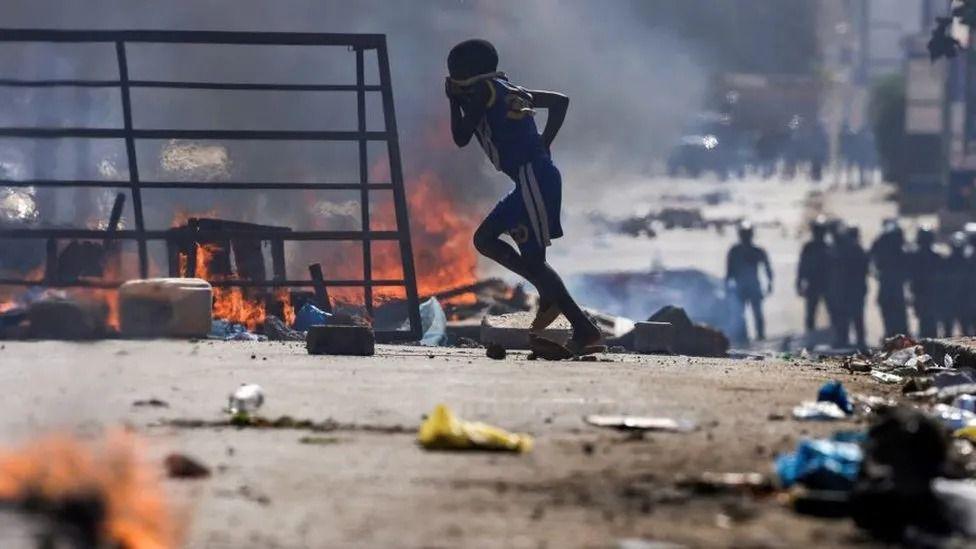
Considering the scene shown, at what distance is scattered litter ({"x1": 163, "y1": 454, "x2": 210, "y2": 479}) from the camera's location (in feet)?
20.1

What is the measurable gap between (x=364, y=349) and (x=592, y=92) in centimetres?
2638

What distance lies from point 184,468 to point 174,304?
231 inches

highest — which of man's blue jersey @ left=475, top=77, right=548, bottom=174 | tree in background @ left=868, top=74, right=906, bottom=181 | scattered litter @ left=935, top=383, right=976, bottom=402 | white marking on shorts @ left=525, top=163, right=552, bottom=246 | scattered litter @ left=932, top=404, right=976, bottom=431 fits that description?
tree in background @ left=868, top=74, right=906, bottom=181

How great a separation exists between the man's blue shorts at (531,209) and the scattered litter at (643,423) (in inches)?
158

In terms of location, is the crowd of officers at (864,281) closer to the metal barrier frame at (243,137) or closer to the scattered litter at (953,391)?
the metal barrier frame at (243,137)

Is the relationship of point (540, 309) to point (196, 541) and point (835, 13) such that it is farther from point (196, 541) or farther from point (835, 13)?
point (835, 13)

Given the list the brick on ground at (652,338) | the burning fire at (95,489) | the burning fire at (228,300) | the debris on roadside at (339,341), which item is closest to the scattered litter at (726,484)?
the burning fire at (95,489)

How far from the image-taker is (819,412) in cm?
799

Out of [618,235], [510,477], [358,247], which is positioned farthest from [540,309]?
[618,235]

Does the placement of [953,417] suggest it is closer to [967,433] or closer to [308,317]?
[967,433]

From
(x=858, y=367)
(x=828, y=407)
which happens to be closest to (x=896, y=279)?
(x=858, y=367)

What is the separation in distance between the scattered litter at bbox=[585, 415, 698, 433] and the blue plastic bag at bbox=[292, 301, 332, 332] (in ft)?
22.8

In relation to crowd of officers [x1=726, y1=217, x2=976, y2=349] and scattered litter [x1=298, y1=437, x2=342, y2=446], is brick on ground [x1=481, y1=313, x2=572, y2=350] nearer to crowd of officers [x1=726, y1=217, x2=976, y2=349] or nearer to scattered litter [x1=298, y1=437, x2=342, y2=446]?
scattered litter [x1=298, y1=437, x2=342, y2=446]

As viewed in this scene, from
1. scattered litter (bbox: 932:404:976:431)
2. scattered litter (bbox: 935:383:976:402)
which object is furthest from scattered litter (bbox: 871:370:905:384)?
scattered litter (bbox: 932:404:976:431)
